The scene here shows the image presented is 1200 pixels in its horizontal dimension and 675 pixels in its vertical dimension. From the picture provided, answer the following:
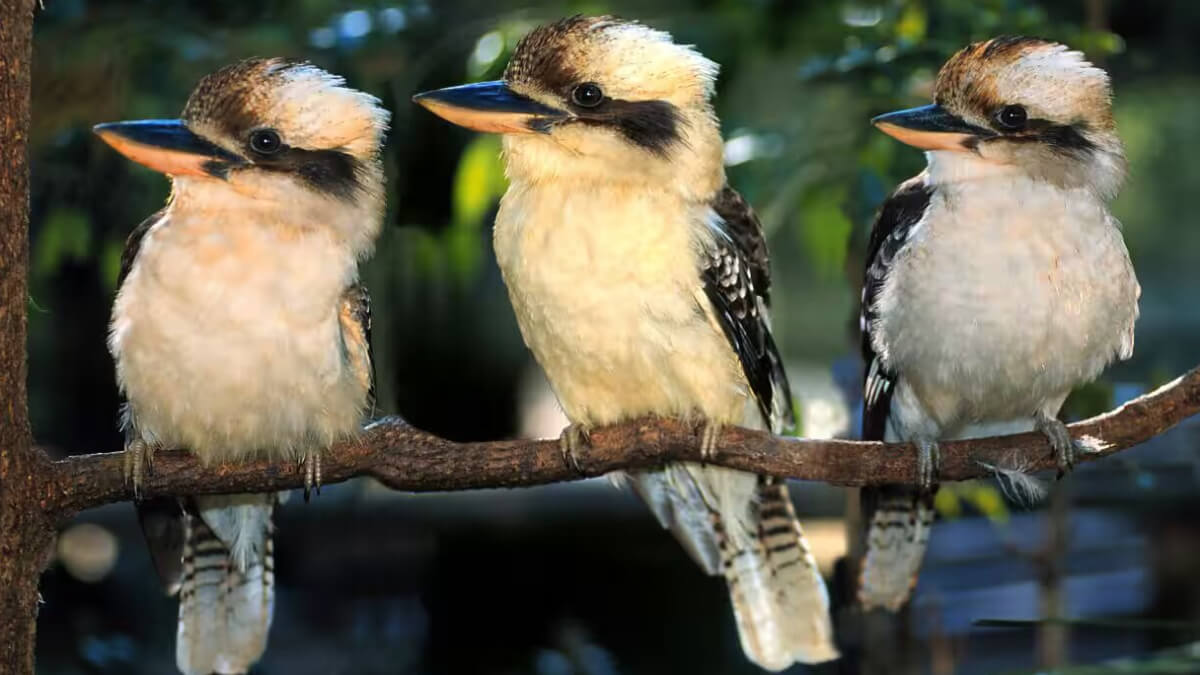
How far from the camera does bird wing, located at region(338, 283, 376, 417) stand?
6.06ft

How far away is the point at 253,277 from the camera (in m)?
1.75

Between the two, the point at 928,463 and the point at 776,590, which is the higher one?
the point at 928,463

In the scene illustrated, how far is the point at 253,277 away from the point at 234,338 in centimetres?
8

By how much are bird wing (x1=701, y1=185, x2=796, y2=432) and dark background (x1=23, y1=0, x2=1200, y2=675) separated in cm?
31

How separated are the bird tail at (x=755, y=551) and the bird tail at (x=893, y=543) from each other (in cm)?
8

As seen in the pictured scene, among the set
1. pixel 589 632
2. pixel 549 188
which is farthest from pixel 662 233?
pixel 589 632

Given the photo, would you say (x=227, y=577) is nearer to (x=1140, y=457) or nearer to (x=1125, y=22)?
(x=1140, y=457)

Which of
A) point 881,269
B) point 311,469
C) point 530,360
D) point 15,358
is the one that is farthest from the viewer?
point 530,360

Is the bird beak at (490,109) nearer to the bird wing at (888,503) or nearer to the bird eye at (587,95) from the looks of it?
the bird eye at (587,95)

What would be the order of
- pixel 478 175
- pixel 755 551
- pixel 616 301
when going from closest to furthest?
pixel 616 301 → pixel 755 551 → pixel 478 175

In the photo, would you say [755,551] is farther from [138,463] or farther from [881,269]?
[138,463]

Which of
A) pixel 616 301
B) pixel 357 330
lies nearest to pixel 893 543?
pixel 616 301

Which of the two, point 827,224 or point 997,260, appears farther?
point 827,224

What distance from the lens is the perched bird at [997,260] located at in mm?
1771
